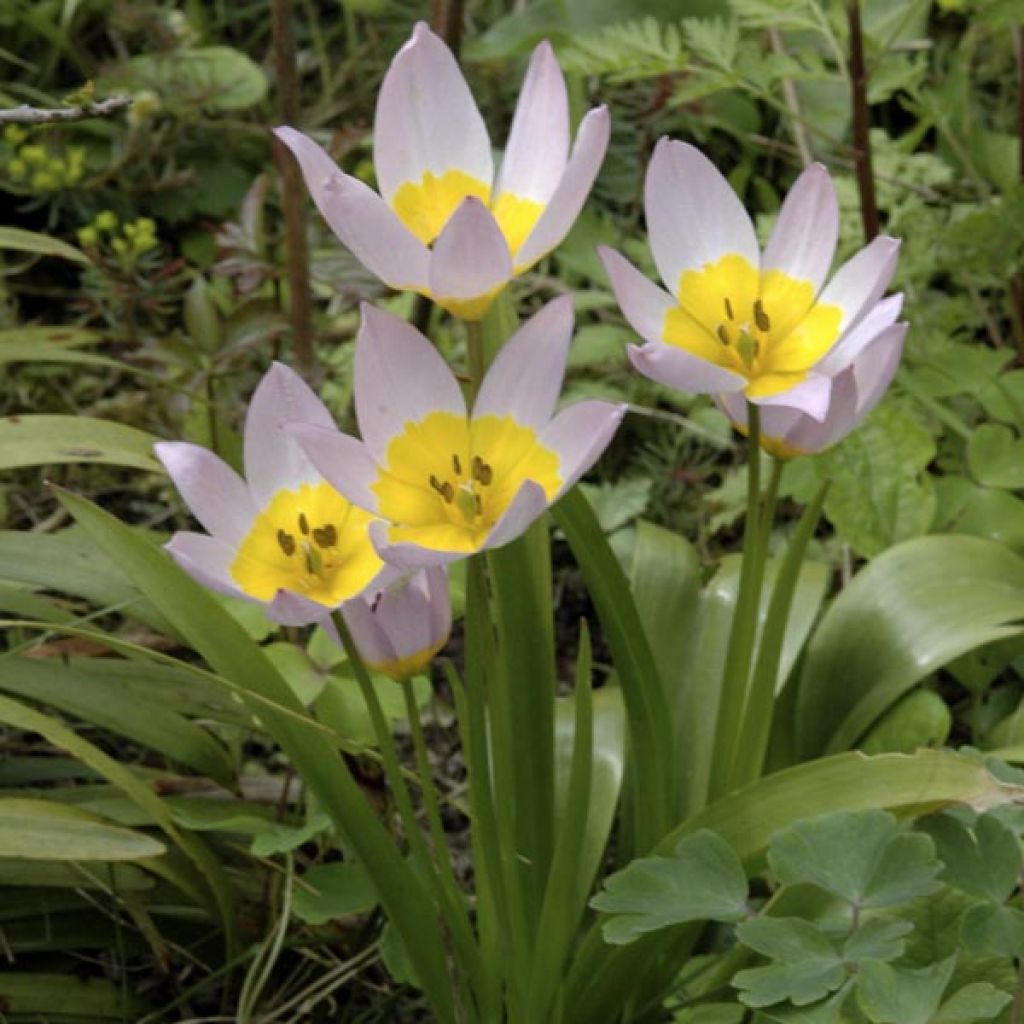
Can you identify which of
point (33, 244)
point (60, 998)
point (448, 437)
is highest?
point (448, 437)

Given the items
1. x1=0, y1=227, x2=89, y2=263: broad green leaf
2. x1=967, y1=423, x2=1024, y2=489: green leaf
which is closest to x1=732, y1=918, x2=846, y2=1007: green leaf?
x1=967, y1=423, x2=1024, y2=489: green leaf

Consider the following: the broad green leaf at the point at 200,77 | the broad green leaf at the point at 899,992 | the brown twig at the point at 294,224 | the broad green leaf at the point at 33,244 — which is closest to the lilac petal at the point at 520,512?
the broad green leaf at the point at 899,992

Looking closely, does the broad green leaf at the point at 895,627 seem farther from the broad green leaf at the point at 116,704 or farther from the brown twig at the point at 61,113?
the brown twig at the point at 61,113

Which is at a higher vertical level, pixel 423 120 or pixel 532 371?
pixel 423 120

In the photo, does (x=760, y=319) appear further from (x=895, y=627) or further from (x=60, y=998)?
(x=60, y=998)

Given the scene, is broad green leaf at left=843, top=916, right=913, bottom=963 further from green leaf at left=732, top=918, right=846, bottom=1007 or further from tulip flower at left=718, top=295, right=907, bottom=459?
tulip flower at left=718, top=295, right=907, bottom=459

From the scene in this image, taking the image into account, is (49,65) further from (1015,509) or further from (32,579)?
(1015,509)

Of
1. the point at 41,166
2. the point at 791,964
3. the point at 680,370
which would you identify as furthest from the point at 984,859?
the point at 41,166
